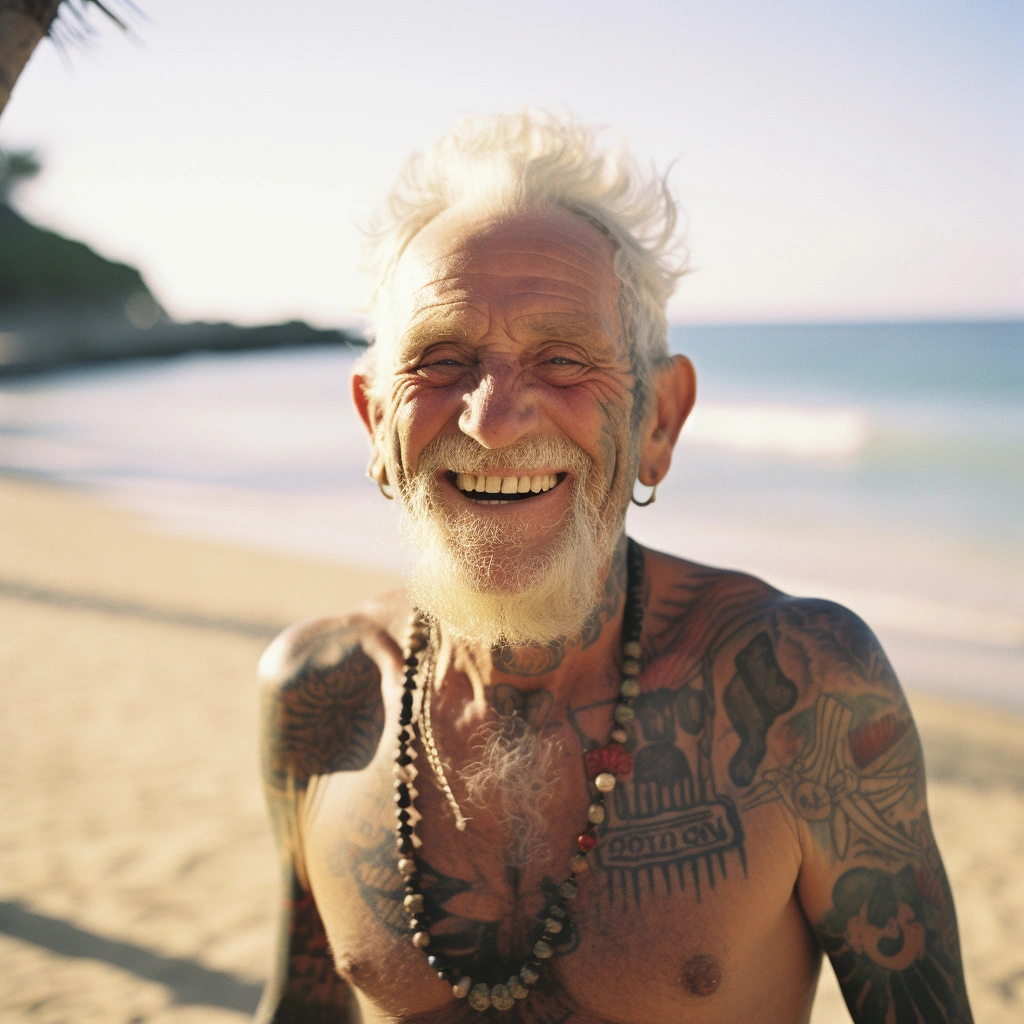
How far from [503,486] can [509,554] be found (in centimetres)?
14

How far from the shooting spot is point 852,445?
20625mm

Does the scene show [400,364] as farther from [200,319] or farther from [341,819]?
[200,319]

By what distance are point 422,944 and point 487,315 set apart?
1.27 m

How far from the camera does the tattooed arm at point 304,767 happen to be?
2.26m

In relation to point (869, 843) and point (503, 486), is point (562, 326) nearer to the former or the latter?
point (503, 486)

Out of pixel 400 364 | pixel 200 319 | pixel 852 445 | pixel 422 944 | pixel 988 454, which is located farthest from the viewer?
pixel 200 319

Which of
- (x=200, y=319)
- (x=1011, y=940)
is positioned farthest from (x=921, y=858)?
(x=200, y=319)

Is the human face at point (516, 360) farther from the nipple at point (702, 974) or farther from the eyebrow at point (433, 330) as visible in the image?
the nipple at point (702, 974)

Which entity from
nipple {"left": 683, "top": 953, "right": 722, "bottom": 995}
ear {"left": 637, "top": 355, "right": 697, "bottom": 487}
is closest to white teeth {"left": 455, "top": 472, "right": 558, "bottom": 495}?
ear {"left": 637, "top": 355, "right": 697, "bottom": 487}

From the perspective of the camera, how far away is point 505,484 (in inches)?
78.9

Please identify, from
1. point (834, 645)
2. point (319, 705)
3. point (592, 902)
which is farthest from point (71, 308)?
point (834, 645)

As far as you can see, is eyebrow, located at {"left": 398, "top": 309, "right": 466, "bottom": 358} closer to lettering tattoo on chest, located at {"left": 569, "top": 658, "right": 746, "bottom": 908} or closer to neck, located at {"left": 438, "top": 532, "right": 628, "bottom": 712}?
neck, located at {"left": 438, "top": 532, "right": 628, "bottom": 712}

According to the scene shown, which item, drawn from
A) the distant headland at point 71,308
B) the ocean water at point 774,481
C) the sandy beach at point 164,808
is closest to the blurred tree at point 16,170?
the distant headland at point 71,308

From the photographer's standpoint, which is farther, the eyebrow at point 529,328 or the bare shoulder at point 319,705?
the bare shoulder at point 319,705
